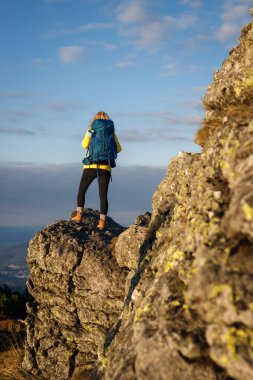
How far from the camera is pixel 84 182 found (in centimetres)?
1409

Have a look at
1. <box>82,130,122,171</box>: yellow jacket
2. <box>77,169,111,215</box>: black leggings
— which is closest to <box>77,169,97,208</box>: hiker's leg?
<box>77,169,111,215</box>: black leggings

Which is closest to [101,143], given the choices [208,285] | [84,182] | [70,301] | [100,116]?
[100,116]

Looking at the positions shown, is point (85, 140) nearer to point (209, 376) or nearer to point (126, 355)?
point (126, 355)

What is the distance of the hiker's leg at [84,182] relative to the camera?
1380 cm

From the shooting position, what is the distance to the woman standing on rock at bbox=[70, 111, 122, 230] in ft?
43.4

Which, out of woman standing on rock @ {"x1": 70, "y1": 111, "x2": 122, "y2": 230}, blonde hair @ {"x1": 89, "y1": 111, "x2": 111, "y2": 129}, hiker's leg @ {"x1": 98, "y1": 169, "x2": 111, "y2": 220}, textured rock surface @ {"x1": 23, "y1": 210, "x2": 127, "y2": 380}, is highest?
blonde hair @ {"x1": 89, "y1": 111, "x2": 111, "y2": 129}

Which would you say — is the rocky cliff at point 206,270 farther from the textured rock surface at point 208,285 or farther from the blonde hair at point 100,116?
the blonde hair at point 100,116

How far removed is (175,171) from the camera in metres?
11.1

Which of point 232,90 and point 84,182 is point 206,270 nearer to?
point 232,90

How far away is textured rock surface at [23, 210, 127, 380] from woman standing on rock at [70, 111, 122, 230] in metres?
1.82

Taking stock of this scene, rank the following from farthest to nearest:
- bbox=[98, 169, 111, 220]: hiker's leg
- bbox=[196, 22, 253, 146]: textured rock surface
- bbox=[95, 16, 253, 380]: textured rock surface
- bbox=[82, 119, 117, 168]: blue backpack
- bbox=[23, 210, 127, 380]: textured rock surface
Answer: bbox=[98, 169, 111, 220]: hiker's leg, bbox=[82, 119, 117, 168]: blue backpack, bbox=[23, 210, 127, 380]: textured rock surface, bbox=[196, 22, 253, 146]: textured rock surface, bbox=[95, 16, 253, 380]: textured rock surface

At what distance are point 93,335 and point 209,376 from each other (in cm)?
845

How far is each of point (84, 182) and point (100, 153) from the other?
1395 millimetres

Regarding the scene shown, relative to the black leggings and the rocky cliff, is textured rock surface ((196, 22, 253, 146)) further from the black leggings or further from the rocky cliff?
the black leggings
